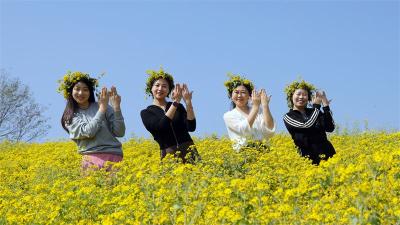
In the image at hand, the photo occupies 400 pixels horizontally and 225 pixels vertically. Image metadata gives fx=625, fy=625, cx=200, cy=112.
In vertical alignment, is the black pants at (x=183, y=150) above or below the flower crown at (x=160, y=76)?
below

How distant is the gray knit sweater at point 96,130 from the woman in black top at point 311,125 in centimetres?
263

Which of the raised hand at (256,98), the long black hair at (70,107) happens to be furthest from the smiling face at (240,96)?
the long black hair at (70,107)

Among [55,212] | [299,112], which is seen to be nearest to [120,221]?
[55,212]

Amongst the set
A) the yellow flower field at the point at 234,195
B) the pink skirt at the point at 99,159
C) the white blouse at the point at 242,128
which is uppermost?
the white blouse at the point at 242,128

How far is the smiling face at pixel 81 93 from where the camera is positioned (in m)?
8.73

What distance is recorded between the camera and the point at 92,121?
8.29m

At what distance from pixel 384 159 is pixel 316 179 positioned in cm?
74

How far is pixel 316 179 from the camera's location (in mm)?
6363

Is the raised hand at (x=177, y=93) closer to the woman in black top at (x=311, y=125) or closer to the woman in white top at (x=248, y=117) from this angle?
the woman in white top at (x=248, y=117)

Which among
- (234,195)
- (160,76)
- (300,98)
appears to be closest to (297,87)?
(300,98)

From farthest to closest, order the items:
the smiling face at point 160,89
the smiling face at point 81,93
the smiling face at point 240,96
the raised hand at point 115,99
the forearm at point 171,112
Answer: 1. the smiling face at point 240,96
2. the smiling face at point 81,93
3. the smiling face at point 160,89
4. the raised hand at point 115,99
5. the forearm at point 171,112

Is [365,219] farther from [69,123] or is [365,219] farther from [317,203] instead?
[69,123]

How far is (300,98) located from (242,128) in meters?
1.36

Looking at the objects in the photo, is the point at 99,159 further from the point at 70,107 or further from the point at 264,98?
the point at 264,98
